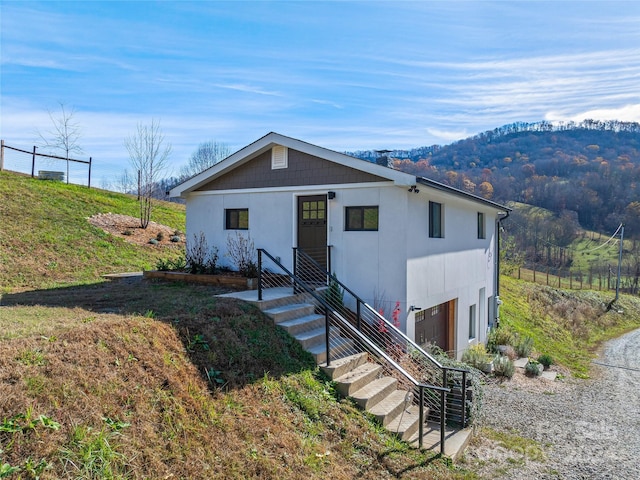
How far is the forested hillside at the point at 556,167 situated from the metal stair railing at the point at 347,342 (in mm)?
32680

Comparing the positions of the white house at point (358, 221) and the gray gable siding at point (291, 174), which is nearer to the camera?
the white house at point (358, 221)

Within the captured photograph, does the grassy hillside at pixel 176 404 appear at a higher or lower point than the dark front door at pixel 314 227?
lower

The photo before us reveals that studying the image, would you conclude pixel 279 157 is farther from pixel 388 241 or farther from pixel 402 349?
pixel 402 349

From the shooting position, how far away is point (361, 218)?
9.95 m

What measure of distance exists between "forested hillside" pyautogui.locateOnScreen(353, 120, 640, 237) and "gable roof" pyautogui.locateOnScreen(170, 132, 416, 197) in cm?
3135

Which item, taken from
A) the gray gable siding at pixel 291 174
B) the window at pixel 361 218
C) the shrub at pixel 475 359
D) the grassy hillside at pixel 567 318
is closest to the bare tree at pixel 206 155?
the grassy hillside at pixel 567 318

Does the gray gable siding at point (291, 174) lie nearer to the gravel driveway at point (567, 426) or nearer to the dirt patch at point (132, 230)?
the gravel driveway at point (567, 426)

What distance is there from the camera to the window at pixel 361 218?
978cm

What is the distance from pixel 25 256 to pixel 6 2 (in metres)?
8.25

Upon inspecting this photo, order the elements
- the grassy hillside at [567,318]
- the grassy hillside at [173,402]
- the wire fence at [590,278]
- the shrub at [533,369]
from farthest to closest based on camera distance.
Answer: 1. the wire fence at [590,278]
2. the grassy hillside at [567,318]
3. the shrub at [533,369]
4. the grassy hillside at [173,402]

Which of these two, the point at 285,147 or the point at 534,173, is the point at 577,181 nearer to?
the point at 534,173

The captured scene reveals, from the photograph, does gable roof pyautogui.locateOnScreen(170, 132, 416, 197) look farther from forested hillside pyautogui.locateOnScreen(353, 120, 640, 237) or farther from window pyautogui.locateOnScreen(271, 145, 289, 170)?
forested hillside pyautogui.locateOnScreen(353, 120, 640, 237)

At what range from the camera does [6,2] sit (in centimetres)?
939

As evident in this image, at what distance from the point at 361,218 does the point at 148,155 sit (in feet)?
55.8
